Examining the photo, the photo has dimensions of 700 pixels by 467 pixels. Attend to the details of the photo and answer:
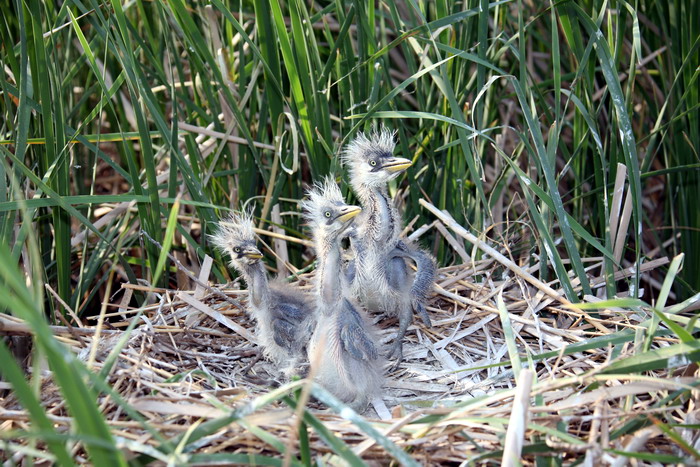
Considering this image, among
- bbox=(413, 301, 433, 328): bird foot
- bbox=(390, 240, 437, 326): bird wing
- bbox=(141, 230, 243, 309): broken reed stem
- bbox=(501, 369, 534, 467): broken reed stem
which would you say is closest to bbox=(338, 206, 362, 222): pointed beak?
bbox=(390, 240, 437, 326): bird wing

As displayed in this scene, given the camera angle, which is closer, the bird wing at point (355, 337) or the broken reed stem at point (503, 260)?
the bird wing at point (355, 337)

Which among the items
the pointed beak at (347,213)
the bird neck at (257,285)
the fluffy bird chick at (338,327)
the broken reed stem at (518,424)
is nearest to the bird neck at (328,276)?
the fluffy bird chick at (338,327)

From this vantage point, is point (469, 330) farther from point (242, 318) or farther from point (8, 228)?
point (8, 228)

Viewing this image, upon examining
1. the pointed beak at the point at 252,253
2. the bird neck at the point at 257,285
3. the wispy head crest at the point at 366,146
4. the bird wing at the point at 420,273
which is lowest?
the bird wing at the point at 420,273

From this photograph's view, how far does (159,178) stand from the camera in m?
3.64

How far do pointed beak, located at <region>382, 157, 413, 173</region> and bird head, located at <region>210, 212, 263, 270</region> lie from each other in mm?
597

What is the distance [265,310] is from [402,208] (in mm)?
1314

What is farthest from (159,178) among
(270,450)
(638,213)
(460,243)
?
(638,213)

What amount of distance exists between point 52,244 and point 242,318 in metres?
0.95

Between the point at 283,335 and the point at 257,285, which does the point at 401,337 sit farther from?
the point at 257,285

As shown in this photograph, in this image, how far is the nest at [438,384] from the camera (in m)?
1.97

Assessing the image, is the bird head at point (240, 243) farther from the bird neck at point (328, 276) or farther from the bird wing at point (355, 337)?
the bird wing at point (355, 337)

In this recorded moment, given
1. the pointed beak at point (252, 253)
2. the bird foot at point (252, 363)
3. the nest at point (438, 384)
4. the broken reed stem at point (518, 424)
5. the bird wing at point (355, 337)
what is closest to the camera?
the broken reed stem at point (518, 424)

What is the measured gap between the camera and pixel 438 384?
2.93 meters
